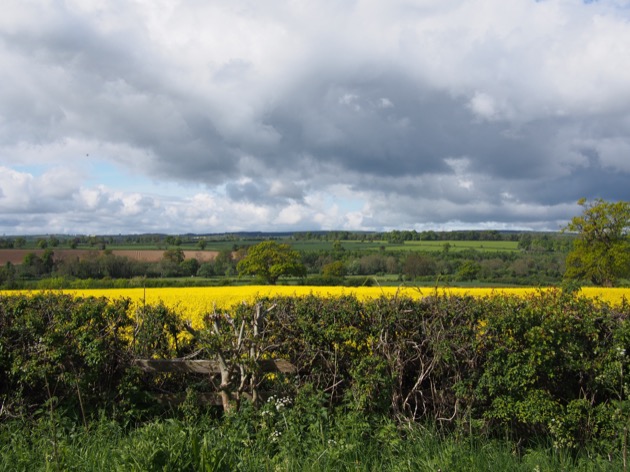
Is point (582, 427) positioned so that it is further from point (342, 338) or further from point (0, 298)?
point (0, 298)

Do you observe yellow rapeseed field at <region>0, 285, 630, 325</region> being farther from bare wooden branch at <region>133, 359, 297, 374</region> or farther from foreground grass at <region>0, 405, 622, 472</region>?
foreground grass at <region>0, 405, 622, 472</region>

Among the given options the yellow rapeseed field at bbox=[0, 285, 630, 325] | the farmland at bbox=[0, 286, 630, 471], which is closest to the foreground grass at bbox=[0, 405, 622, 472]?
the farmland at bbox=[0, 286, 630, 471]

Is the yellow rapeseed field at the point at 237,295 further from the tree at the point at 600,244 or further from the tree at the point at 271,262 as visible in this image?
the tree at the point at 271,262

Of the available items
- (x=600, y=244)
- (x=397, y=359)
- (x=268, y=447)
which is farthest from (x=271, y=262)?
(x=268, y=447)

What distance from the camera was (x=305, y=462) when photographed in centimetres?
463

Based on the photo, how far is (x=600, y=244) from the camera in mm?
51281

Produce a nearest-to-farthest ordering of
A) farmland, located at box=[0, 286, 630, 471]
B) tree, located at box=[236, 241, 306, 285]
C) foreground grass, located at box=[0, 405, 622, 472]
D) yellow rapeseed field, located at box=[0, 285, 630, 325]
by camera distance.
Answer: foreground grass, located at box=[0, 405, 622, 472] → farmland, located at box=[0, 286, 630, 471] → yellow rapeseed field, located at box=[0, 285, 630, 325] → tree, located at box=[236, 241, 306, 285]

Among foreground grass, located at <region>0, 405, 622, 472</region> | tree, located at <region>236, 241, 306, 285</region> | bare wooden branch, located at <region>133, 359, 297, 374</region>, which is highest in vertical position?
bare wooden branch, located at <region>133, 359, 297, 374</region>

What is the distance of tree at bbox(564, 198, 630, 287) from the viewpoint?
4978 centimetres

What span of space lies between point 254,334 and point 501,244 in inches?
3545

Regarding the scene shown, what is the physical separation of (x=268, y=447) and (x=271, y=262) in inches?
2406

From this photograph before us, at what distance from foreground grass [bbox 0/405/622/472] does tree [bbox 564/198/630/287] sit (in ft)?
166

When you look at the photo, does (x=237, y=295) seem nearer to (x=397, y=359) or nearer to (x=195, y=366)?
(x=195, y=366)

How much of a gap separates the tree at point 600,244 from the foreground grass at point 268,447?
166 ft
